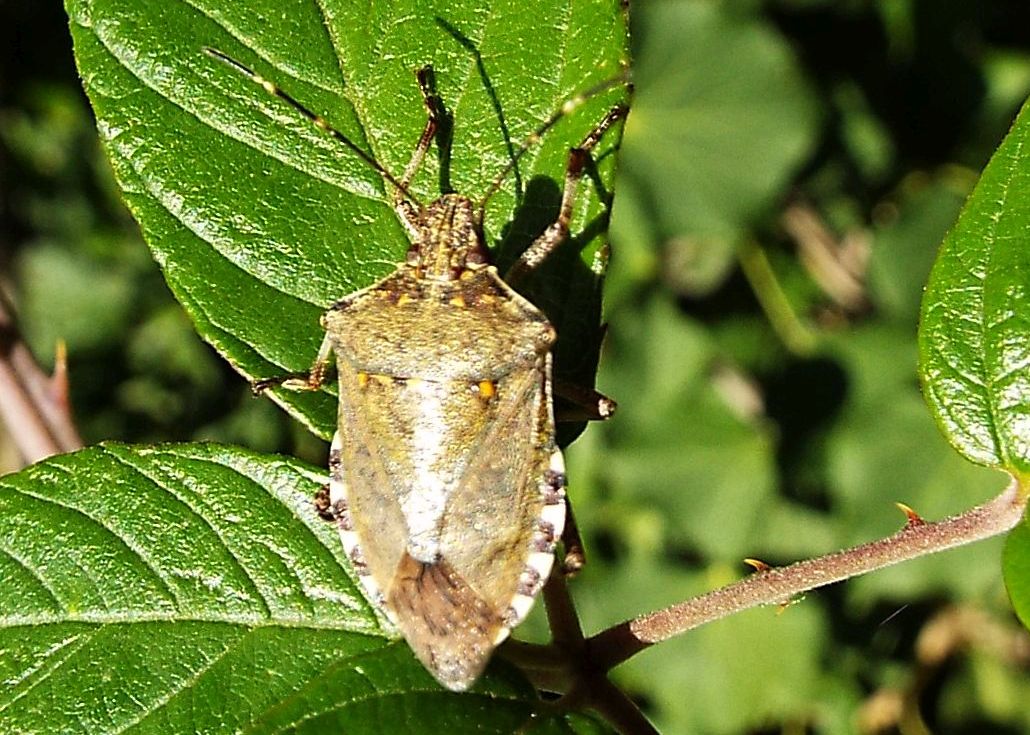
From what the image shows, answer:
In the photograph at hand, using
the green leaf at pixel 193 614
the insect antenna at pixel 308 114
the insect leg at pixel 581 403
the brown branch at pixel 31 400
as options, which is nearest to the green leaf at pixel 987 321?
the insect leg at pixel 581 403

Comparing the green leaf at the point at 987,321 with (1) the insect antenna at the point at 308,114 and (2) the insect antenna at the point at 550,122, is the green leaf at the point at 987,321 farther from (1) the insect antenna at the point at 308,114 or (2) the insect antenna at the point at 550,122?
(1) the insect antenna at the point at 308,114

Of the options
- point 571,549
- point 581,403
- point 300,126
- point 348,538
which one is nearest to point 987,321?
Answer: point 581,403

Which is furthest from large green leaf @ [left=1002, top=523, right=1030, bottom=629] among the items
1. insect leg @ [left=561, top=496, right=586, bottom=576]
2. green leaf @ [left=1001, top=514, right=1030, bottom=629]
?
insect leg @ [left=561, top=496, right=586, bottom=576]

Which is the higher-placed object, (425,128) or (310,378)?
(425,128)

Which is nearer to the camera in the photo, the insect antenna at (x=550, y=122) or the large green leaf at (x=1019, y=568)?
the large green leaf at (x=1019, y=568)

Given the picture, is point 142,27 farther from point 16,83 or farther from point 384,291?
point 16,83

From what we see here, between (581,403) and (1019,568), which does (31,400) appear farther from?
(1019,568)

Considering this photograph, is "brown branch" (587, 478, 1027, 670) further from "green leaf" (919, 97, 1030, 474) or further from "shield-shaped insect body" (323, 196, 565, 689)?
"shield-shaped insect body" (323, 196, 565, 689)
